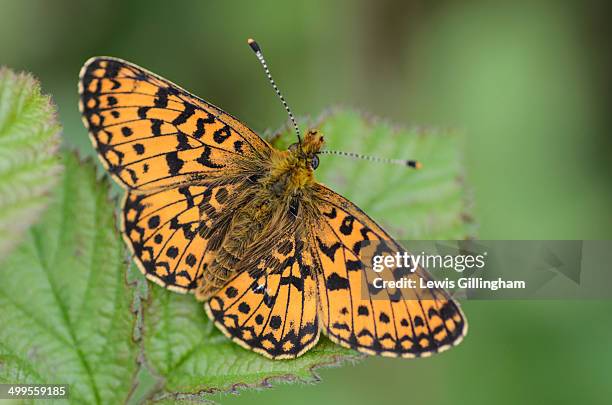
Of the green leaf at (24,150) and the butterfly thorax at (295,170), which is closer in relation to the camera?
the green leaf at (24,150)

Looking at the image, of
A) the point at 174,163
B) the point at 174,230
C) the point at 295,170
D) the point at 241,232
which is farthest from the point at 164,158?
the point at 295,170

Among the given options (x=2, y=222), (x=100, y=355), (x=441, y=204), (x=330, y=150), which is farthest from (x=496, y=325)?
(x=2, y=222)

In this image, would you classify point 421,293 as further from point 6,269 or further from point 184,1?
point 184,1

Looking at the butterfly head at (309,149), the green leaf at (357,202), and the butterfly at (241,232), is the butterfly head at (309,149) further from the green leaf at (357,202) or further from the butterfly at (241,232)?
the green leaf at (357,202)

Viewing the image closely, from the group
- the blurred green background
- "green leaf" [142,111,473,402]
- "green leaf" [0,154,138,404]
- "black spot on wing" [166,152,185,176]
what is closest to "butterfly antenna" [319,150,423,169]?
"green leaf" [142,111,473,402]

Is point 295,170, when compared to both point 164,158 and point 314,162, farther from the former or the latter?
point 164,158

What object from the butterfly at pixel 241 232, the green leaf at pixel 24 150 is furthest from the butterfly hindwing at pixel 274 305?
the green leaf at pixel 24 150

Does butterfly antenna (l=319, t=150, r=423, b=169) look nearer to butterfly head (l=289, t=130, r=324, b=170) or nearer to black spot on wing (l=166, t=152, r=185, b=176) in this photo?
butterfly head (l=289, t=130, r=324, b=170)
